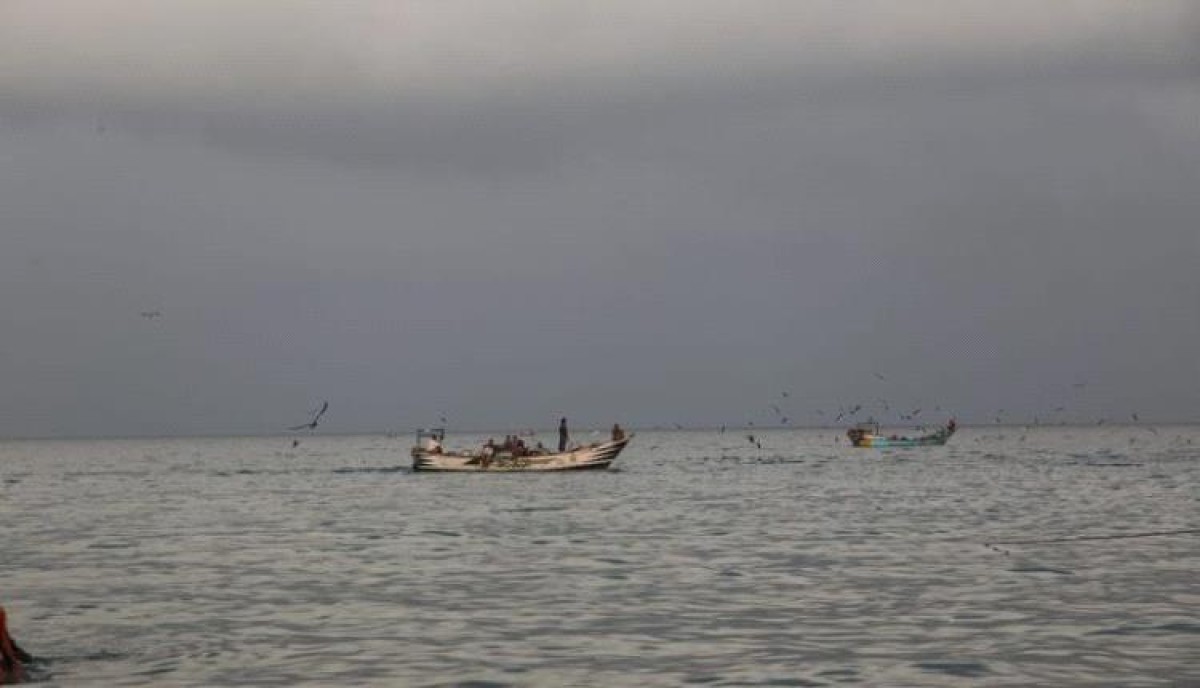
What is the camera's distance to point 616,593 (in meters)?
32.3

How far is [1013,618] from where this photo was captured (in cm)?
2748

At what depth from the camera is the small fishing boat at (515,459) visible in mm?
92250

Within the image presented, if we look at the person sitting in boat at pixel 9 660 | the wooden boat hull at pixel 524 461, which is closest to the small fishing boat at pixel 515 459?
the wooden boat hull at pixel 524 461

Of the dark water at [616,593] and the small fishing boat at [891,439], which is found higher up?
the small fishing boat at [891,439]

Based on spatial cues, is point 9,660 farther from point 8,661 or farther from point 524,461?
point 524,461

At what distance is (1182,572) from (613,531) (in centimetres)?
1985

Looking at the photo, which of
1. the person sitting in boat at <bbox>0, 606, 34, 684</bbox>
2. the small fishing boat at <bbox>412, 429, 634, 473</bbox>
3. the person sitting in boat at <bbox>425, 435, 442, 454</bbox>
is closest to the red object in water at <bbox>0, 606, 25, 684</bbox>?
the person sitting in boat at <bbox>0, 606, 34, 684</bbox>

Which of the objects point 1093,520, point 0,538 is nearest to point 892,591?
point 1093,520

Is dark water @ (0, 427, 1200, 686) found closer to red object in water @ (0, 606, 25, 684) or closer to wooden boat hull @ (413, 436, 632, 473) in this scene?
red object in water @ (0, 606, 25, 684)

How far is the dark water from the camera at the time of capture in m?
23.2

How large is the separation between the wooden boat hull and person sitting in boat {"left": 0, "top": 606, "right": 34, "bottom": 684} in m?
68.9

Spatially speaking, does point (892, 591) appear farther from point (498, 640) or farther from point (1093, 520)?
point (1093, 520)

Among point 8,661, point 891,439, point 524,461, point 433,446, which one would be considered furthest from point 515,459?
point 891,439

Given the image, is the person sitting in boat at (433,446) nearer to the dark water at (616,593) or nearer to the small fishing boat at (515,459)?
the small fishing boat at (515,459)
